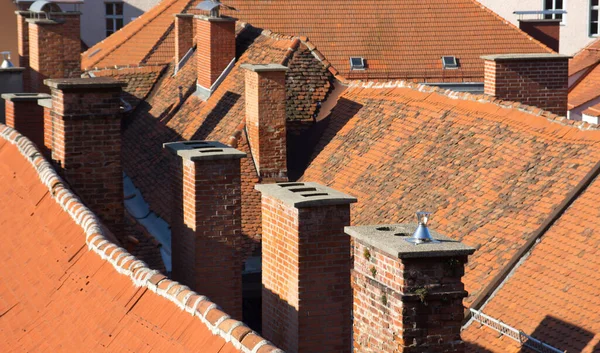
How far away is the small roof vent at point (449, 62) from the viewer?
34.3 m

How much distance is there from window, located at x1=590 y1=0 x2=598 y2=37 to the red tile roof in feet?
33.8

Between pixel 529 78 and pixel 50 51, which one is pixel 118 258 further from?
pixel 50 51

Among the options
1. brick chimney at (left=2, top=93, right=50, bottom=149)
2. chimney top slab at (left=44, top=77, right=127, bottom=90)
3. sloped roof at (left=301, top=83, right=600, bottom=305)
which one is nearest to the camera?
chimney top slab at (left=44, top=77, right=127, bottom=90)

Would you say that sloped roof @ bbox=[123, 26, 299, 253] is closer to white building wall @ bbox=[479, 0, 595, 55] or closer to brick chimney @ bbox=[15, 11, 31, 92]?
brick chimney @ bbox=[15, 11, 31, 92]

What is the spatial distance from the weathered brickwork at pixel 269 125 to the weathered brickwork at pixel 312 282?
8501mm

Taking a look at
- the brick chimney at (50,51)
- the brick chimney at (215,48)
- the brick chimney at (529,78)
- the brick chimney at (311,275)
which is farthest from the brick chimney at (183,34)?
the brick chimney at (311,275)

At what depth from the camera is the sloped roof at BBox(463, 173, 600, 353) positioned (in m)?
10.9

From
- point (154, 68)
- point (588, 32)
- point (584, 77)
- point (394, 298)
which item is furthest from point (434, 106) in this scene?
point (588, 32)

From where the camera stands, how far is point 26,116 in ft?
54.0

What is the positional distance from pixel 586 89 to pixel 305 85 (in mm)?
17085

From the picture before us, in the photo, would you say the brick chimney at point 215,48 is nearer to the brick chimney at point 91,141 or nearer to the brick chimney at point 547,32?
the brick chimney at point 91,141

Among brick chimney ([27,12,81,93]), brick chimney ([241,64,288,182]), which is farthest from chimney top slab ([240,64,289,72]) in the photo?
brick chimney ([27,12,81,93])

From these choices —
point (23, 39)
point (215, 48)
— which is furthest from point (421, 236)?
point (23, 39)

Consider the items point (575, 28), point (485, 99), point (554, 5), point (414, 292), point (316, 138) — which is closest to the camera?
point (414, 292)
